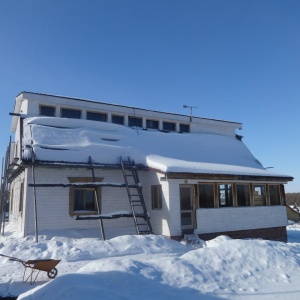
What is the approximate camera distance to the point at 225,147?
21047 millimetres

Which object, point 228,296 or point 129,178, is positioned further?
point 129,178

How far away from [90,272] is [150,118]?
14.6 metres

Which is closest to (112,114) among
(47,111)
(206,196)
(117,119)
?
(117,119)

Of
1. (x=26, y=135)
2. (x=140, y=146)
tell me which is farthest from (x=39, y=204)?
(x=140, y=146)

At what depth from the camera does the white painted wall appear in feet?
48.6

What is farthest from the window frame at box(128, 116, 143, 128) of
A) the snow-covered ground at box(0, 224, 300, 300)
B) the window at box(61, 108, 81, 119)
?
the snow-covered ground at box(0, 224, 300, 300)

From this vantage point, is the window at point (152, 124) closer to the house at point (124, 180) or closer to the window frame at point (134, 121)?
the window frame at point (134, 121)

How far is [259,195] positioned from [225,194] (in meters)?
2.63

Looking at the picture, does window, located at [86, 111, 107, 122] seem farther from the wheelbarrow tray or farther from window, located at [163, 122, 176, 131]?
the wheelbarrow tray

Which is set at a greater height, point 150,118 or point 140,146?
point 150,118

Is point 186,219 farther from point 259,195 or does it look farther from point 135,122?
point 135,122

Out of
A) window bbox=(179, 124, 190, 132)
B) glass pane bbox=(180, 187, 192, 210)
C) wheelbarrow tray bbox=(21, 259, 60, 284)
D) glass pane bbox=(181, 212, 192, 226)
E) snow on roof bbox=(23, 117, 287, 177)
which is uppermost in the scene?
window bbox=(179, 124, 190, 132)

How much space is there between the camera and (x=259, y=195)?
1764 cm

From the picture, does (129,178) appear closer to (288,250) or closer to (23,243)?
(23,243)
